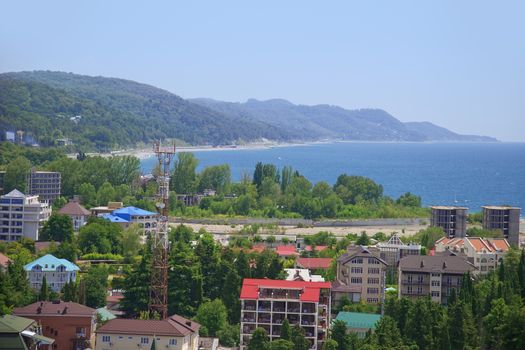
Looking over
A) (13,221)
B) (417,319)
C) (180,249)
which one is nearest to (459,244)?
(180,249)

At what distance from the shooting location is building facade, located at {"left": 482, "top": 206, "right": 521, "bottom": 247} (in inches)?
1312

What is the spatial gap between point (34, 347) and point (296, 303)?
16.9 feet

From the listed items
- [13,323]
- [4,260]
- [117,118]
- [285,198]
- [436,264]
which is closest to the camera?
[13,323]

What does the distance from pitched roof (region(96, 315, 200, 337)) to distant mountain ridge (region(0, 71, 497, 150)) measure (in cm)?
2564

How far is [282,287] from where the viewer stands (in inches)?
803

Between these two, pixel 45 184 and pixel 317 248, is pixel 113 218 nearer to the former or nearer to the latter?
pixel 317 248

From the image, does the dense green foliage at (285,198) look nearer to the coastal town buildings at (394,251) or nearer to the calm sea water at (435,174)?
the calm sea water at (435,174)

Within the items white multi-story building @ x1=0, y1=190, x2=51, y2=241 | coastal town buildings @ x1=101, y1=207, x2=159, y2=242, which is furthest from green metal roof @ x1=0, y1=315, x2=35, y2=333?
coastal town buildings @ x1=101, y1=207, x2=159, y2=242

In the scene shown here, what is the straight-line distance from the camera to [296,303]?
2027cm

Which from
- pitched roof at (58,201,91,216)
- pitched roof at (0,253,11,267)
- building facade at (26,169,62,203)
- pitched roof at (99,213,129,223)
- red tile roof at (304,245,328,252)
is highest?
building facade at (26,169,62,203)

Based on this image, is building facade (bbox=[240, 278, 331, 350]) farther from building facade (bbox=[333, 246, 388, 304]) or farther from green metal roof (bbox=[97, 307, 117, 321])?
building facade (bbox=[333, 246, 388, 304])

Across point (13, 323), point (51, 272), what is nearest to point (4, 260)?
point (51, 272)

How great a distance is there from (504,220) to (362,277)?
10986 millimetres

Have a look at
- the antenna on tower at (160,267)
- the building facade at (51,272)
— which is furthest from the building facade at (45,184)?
the antenna on tower at (160,267)
